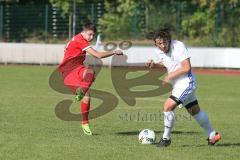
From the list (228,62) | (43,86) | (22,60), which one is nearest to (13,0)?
(22,60)

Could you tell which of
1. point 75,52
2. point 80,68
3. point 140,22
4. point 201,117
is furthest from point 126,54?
point 201,117

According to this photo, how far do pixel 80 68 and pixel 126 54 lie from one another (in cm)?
2016

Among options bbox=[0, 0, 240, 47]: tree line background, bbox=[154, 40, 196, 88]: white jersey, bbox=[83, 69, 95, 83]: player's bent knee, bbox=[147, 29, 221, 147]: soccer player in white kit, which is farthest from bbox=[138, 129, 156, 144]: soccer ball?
bbox=[0, 0, 240, 47]: tree line background

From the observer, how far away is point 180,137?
12.8 metres

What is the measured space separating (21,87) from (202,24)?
20.4 meters

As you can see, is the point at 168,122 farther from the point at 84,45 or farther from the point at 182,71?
the point at 84,45

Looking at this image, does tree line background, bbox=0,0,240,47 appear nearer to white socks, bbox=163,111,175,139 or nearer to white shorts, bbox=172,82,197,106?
white shorts, bbox=172,82,197,106

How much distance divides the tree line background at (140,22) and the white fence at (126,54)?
3.79 meters

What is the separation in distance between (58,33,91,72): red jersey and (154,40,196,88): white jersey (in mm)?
2052

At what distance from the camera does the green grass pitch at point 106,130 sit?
418 inches

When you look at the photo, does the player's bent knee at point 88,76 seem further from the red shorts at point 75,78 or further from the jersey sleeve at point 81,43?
the jersey sleeve at point 81,43

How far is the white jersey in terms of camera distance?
447 inches

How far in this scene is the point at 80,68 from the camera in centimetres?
1361

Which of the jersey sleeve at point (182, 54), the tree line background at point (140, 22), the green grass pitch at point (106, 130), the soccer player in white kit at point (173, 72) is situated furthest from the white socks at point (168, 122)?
the tree line background at point (140, 22)
